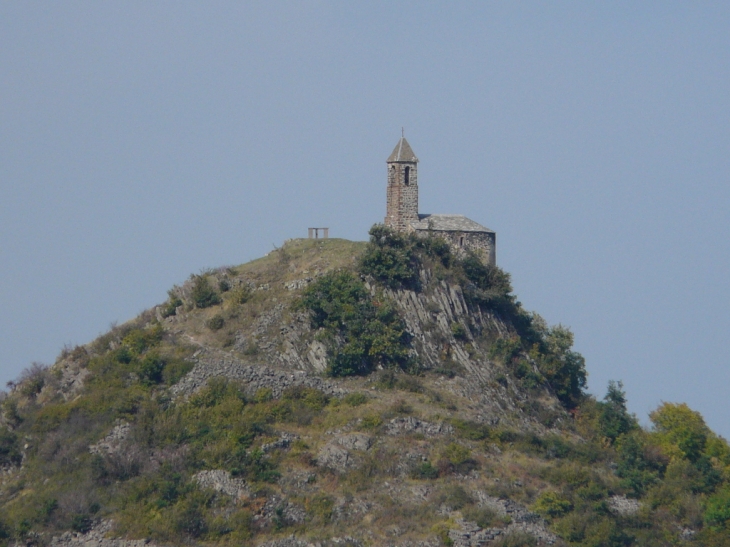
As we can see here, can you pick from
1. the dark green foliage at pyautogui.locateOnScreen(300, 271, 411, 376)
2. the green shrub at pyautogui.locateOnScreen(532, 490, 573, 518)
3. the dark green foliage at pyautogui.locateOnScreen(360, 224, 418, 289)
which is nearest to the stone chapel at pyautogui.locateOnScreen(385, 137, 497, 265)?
the dark green foliage at pyautogui.locateOnScreen(360, 224, 418, 289)

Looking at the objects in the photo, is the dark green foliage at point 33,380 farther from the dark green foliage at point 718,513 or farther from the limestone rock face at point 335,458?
the dark green foliage at point 718,513

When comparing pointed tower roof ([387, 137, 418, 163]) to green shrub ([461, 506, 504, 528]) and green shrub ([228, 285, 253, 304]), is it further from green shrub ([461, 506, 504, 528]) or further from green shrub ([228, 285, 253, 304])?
green shrub ([461, 506, 504, 528])

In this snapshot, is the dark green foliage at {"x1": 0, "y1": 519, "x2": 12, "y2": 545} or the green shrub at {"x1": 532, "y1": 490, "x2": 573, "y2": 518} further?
the green shrub at {"x1": 532, "y1": 490, "x2": 573, "y2": 518}

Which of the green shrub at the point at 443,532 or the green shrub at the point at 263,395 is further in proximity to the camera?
the green shrub at the point at 263,395

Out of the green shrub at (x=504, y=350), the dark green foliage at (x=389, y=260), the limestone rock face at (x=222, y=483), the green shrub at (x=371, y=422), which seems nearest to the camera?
the limestone rock face at (x=222, y=483)

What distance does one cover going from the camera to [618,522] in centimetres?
7456

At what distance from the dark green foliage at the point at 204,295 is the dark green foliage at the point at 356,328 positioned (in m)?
5.81

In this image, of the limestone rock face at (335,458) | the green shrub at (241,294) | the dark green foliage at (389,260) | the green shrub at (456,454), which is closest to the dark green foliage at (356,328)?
the dark green foliage at (389,260)

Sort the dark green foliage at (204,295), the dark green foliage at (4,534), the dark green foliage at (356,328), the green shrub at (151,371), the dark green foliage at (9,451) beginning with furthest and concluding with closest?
the dark green foliage at (204,295) < the dark green foliage at (356,328) < the green shrub at (151,371) < the dark green foliage at (9,451) < the dark green foliage at (4,534)

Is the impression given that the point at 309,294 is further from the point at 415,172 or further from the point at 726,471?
the point at 726,471

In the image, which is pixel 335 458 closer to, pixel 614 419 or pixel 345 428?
pixel 345 428

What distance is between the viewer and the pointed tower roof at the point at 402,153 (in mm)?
90438

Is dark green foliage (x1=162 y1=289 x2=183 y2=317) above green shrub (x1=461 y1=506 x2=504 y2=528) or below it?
above

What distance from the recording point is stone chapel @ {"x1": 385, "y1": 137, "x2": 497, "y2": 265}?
8994 cm
